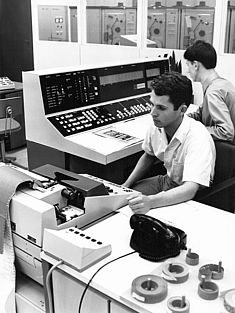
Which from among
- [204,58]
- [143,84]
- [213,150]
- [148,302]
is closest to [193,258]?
[148,302]

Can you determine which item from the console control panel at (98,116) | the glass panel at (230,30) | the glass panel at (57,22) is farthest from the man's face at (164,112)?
the glass panel at (57,22)

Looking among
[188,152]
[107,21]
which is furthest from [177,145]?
[107,21]

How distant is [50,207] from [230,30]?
8.20 feet

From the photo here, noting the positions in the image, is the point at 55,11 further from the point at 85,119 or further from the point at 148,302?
the point at 148,302

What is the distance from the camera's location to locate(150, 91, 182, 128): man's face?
1.94m

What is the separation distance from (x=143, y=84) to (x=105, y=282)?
2.11 m

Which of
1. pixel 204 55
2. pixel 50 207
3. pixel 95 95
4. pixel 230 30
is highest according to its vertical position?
pixel 230 30

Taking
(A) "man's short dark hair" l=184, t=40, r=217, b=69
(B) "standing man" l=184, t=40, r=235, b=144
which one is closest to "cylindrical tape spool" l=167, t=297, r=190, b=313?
(B) "standing man" l=184, t=40, r=235, b=144

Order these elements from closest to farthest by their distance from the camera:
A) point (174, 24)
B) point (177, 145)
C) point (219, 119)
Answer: point (177, 145) < point (219, 119) < point (174, 24)

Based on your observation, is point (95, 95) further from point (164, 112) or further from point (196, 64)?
point (164, 112)

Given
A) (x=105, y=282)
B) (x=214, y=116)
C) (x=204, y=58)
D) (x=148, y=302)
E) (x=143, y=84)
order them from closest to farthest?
1. (x=148, y=302)
2. (x=105, y=282)
3. (x=214, y=116)
4. (x=204, y=58)
5. (x=143, y=84)

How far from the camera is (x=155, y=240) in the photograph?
1341mm

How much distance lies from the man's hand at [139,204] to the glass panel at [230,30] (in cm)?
204

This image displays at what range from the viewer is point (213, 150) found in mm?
1993
